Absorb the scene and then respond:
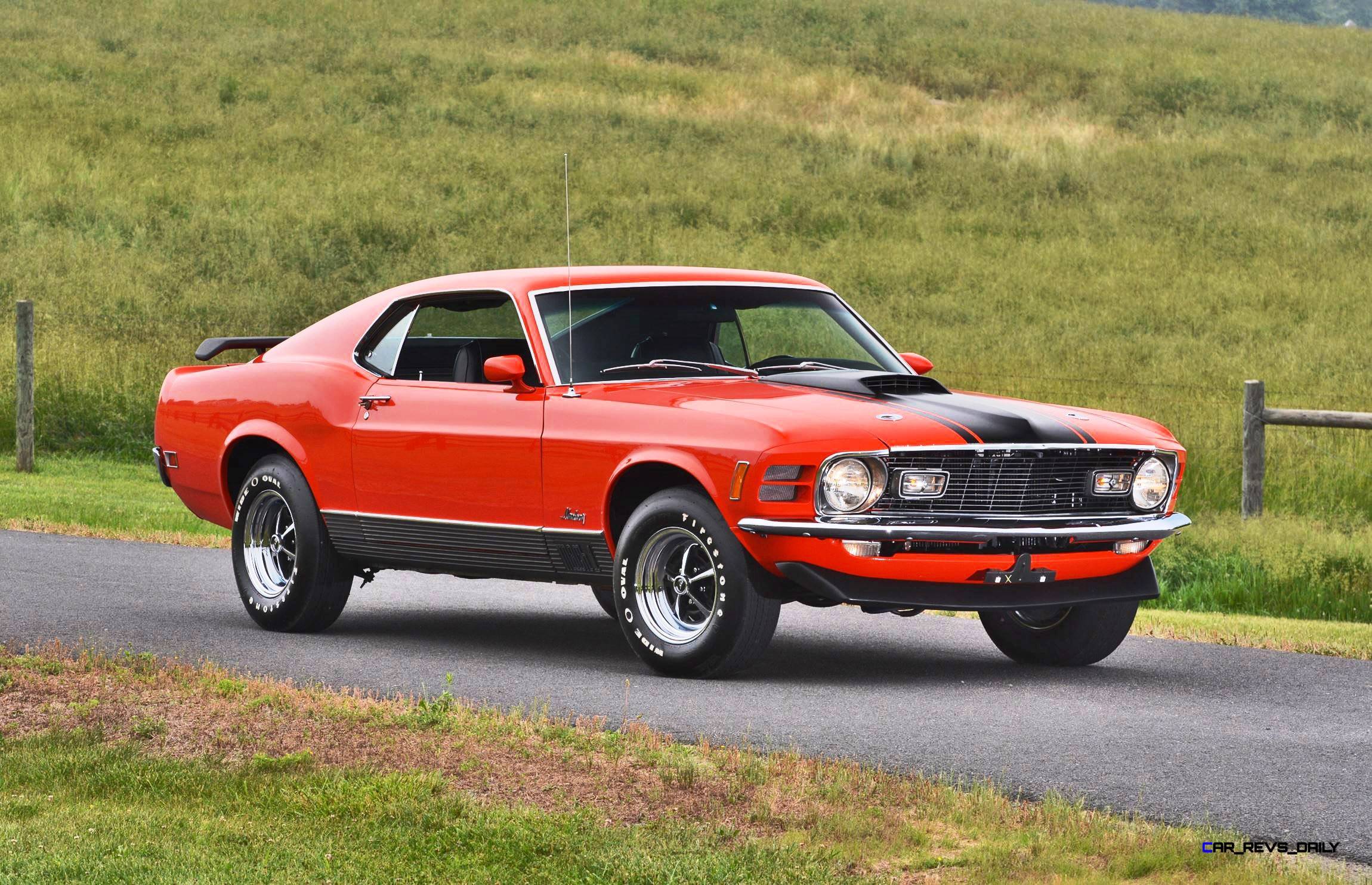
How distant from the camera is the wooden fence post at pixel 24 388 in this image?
771 inches

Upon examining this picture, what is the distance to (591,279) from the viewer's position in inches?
362

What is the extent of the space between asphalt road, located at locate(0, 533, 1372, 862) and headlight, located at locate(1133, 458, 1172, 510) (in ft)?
2.63

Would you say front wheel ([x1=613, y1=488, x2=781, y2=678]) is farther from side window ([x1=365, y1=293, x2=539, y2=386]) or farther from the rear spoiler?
the rear spoiler

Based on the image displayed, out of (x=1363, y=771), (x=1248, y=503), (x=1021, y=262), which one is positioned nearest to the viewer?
(x=1363, y=771)

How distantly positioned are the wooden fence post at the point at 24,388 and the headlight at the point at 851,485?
44.7 ft

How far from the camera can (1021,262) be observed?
1457 inches

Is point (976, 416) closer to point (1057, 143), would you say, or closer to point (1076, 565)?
point (1076, 565)

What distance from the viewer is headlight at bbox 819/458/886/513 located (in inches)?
308

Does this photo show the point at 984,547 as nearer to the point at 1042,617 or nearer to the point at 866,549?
the point at 866,549

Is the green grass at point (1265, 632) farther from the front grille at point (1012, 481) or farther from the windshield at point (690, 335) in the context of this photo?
the windshield at point (690, 335)

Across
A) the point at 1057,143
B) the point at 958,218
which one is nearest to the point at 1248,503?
the point at 958,218

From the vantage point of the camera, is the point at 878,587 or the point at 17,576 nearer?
the point at 878,587

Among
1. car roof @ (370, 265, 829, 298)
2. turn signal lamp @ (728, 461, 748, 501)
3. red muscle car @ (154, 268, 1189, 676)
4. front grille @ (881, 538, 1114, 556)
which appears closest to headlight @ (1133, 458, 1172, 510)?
red muscle car @ (154, 268, 1189, 676)

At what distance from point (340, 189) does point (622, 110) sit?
37.4ft
